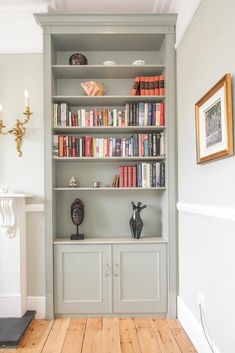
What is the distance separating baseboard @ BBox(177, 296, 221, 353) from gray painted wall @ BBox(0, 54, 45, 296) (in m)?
1.25

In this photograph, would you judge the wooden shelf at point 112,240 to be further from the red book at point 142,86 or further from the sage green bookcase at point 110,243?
the red book at point 142,86

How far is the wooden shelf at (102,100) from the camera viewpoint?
125 inches

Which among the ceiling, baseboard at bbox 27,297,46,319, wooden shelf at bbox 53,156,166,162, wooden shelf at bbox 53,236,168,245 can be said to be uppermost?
the ceiling

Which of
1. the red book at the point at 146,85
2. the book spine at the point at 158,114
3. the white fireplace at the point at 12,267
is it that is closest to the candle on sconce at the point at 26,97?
the white fireplace at the point at 12,267

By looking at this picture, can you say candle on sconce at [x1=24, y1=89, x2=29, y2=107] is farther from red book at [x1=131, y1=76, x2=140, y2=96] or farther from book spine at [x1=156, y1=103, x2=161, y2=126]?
book spine at [x1=156, y1=103, x2=161, y2=126]

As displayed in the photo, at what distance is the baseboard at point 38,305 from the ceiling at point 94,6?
8.62 ft

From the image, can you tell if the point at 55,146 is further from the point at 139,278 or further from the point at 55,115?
the point at 139,278

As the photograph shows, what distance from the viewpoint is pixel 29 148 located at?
326 centimetres

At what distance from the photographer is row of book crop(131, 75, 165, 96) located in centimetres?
321

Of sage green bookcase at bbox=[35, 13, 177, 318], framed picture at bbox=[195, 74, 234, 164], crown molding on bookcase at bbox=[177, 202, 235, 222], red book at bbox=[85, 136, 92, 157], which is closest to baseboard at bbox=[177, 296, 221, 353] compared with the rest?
sage green bookcase at bbox=[35, 13, 177, 318]

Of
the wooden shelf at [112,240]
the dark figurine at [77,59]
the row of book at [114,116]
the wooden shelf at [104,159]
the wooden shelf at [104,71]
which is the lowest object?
the wooden shelf at [112,240]

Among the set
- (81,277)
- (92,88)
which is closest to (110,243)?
(81,277)

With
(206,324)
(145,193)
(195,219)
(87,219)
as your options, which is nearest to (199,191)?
(195,219)

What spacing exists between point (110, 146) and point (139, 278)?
1222 mm
